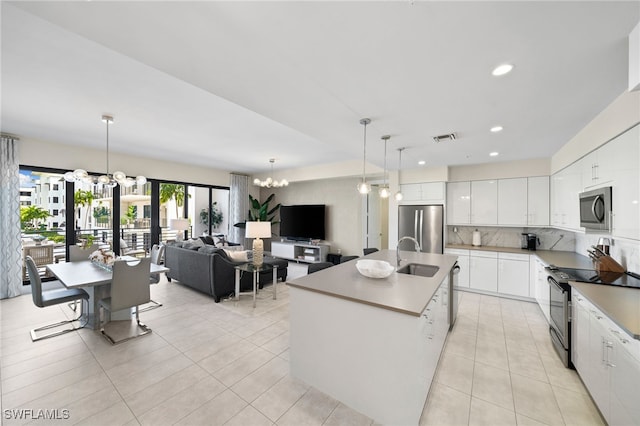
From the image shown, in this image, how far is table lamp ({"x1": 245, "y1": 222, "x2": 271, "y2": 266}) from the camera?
429cm

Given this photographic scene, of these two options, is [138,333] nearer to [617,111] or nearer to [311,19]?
[311,19]

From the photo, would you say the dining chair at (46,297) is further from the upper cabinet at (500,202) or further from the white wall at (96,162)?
the upper cabinet at (500,202)

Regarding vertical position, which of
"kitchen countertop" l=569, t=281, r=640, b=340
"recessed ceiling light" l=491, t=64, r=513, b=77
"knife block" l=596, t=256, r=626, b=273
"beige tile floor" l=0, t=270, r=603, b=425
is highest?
"recessed ceiling light" l=491, t=64, r=513, b=77

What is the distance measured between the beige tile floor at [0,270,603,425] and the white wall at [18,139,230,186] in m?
2.79

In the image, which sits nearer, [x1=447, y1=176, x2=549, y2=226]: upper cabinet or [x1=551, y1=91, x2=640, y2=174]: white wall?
[x1=551, y1=91, x2=640, y2=174]: white wall

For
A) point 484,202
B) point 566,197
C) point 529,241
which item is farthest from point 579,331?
point 484,202

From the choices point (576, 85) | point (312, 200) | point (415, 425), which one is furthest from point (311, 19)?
point (312, 200)

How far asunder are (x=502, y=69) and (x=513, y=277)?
13.0ft

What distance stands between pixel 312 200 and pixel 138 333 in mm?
5464

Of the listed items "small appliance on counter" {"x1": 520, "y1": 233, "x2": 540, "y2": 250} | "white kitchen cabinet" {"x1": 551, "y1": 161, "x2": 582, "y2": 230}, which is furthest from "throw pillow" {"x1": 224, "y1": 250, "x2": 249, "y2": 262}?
"small appliance on counter" {"x1": 520, "y1": 233, "x2": 540, "y2": 250}

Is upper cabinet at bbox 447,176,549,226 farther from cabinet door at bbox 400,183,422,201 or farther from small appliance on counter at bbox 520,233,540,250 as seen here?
cabinet door at bbox 400,183,422,201

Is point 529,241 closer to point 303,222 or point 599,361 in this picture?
point 599,361

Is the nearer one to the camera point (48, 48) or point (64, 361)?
point (48, 48)

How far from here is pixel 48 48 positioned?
6.56ft
